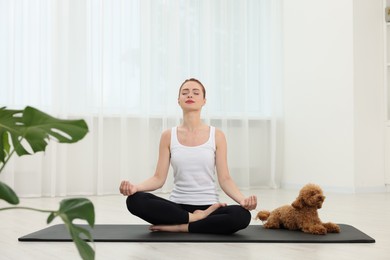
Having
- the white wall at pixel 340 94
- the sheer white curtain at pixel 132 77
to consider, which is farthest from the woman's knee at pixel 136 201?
the white wall at pixel 340 94

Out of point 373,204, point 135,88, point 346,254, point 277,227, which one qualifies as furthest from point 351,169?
point 346,254

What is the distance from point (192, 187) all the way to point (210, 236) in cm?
26

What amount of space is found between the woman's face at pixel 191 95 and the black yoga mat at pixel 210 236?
572 mm

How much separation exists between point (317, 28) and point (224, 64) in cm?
90

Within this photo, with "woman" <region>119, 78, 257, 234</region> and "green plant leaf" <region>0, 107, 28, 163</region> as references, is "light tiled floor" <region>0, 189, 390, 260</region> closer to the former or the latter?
"woman" <region>119, 78, 257, 234</region>

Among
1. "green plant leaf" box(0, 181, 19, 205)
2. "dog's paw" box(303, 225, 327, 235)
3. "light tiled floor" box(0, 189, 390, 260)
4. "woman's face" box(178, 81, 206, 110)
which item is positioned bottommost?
"light tiled floor" box(0, 189, 390, 260)

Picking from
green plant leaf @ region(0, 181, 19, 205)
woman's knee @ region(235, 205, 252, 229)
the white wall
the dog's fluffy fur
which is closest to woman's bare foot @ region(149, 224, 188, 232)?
woman's knee @ region(235, 205, 252, 229)

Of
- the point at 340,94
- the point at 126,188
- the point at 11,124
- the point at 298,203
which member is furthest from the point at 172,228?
the point at 340,94

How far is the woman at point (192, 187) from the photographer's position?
8.36 feet

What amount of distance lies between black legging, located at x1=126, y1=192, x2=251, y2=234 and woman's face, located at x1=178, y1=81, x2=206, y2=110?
442 mm

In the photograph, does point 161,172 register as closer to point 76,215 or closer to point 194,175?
point 194,175

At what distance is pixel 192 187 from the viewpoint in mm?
2672

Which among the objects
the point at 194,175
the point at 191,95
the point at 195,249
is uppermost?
the point at 191,95

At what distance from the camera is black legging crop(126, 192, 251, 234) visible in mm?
2537
